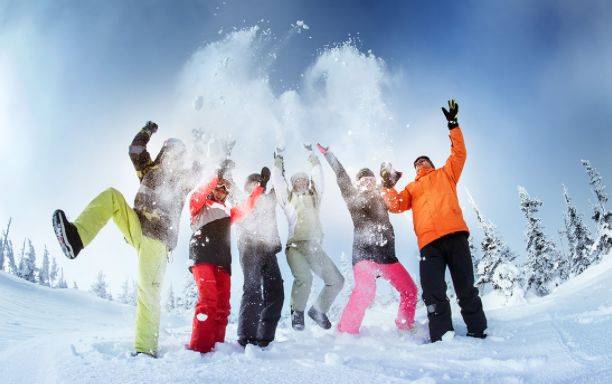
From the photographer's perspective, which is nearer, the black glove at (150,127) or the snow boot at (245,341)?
the snow boot at (245,341)

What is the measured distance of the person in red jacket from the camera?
4328 millimetres

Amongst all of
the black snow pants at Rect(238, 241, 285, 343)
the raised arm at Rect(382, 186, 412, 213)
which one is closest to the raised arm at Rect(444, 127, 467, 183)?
the raised arm at Rect(382, 186, 412, 213)

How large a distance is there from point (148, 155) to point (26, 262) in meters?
70.7

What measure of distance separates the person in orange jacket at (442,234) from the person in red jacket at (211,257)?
251 centimetres

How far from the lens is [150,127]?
5.06 metres

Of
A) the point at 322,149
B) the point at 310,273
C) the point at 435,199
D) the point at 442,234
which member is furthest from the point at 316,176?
the point at 442,234

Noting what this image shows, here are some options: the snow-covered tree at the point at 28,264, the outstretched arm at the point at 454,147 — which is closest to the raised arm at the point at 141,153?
the outstretched arm at the point at 454,147

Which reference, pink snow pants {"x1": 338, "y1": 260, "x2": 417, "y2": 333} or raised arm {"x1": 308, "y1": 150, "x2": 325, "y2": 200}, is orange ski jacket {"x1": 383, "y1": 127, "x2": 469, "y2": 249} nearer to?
pink snow pants {"x1": 338, "y1": 260, "x2": 417, "y2": 333}

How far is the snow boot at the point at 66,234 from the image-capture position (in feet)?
11.4

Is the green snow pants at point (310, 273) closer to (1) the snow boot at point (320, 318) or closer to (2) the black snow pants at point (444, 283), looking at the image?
(1) the snow boot at point (320, 318)

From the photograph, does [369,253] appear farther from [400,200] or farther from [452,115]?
[452,115]

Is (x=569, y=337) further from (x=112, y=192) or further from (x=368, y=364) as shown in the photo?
(x=112, y=192)

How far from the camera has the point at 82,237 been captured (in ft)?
12.1

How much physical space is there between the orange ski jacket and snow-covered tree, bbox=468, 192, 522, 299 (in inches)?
1183
